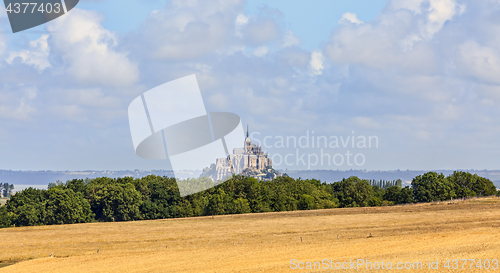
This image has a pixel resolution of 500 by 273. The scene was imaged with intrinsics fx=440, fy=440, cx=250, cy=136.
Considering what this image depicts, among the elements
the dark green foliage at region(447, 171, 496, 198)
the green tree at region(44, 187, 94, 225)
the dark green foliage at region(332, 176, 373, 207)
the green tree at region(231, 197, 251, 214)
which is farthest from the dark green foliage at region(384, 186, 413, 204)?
the green tree at region(44, 187, 94, 225)

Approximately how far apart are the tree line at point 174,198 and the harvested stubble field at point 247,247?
78.9 feet

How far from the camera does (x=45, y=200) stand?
298 feet

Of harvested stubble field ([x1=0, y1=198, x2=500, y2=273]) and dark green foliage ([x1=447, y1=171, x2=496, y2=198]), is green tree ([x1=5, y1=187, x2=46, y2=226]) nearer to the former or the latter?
harvested stubble field ([x1=0, y1=198, x2=500, y2=273])

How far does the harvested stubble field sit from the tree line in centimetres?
2406

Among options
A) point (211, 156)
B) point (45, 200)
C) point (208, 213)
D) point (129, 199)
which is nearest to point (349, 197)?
point (208, 213)

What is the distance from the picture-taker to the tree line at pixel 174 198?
291 ft

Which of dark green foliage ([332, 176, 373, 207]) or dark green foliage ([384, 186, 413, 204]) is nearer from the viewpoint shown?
dark green foliage ([332, 176, 373, 207])

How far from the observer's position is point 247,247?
4447 cm

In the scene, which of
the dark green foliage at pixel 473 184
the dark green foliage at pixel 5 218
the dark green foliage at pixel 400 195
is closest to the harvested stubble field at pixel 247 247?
the dark green foliage at pixel 5 218

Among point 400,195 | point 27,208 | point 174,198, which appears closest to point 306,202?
point 174,198

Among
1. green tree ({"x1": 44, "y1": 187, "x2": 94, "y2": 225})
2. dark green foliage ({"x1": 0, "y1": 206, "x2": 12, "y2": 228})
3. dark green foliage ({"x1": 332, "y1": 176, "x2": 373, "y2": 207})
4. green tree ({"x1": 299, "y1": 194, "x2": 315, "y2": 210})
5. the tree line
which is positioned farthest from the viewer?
dark green foliage ({"x1": 332, "y1": 176, "x2": 373, "y2": 207})

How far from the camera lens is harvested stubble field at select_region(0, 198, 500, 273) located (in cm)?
3431

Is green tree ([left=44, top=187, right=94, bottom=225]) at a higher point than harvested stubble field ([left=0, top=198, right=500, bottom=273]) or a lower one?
higher

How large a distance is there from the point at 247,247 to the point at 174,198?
62.8 metres
